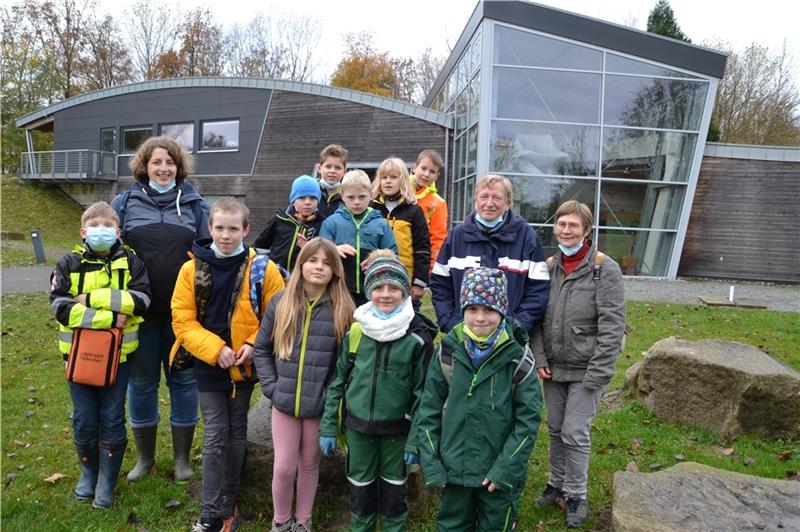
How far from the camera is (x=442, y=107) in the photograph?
79.2 ft

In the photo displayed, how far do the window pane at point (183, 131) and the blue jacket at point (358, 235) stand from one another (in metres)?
21.1

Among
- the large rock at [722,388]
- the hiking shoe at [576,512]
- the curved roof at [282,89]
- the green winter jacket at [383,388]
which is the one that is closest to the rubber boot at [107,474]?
the green winter jacket at [383,388]

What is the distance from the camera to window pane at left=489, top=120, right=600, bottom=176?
1647 centimetres

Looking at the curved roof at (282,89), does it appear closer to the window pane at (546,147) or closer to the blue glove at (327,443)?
the window pane at (546,147)

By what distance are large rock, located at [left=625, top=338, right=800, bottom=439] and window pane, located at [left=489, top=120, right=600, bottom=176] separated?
11.3 meters

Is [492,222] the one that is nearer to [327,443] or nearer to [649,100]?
[327,443]

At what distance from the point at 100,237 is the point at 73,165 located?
1032 inches

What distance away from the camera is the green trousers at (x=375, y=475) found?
3.21m

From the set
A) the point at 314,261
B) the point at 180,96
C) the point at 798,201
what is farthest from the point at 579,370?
the point at 180,96

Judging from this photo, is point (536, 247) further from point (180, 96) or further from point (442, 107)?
point (180, 96)

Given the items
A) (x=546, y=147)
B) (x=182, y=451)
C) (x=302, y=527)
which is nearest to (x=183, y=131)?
(x=546, y=147)

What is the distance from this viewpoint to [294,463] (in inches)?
135

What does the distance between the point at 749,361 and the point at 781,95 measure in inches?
1147

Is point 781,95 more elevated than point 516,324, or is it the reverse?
point 781,95
